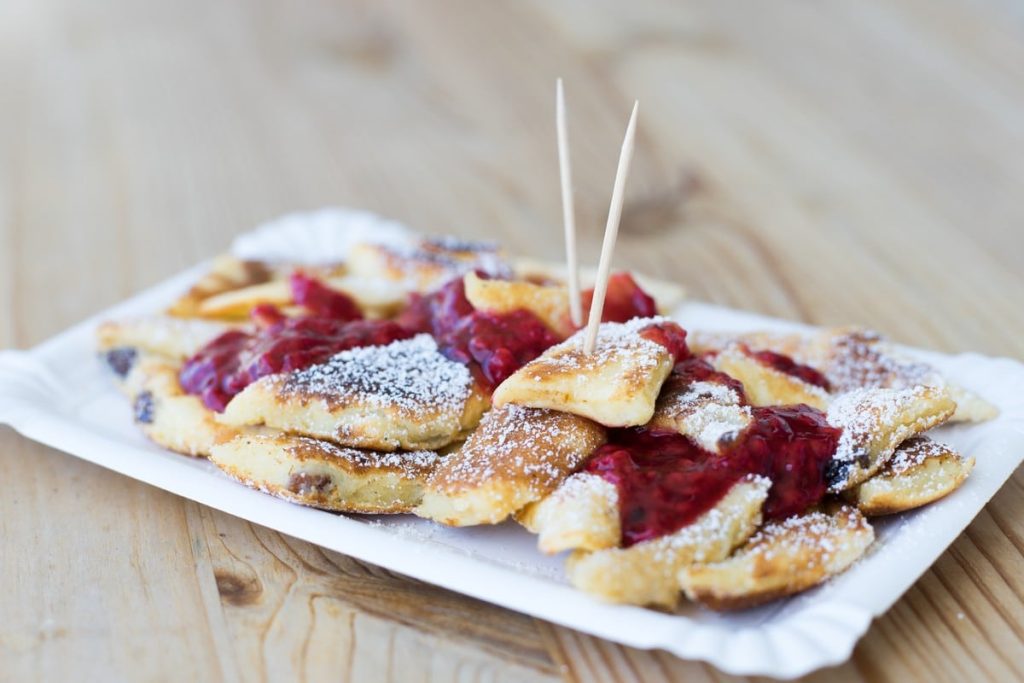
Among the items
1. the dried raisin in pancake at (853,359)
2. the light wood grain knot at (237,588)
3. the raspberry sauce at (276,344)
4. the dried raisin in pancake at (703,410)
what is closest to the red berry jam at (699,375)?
the dried raisin in pancake at (703,410)

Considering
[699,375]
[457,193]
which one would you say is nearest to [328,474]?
[699,375]

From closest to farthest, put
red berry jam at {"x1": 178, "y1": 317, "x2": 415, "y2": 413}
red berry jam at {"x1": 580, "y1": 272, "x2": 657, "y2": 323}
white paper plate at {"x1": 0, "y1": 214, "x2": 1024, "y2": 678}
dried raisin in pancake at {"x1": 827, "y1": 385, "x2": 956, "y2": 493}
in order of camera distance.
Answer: white paper plate at {"x1": 0, "y1": 214, "x2": 1024, "y2": 678}, dried raisin in pancake at {"x1": 827, "y1": 385, "x2": 956, "y2": 493}, red berry jam at {"x1": 178, "y1": 317, "x2": 415, "y2": 413}, red berry jam at {"x1": 580, "y1": 272, "x2": 657, "y2": 323}

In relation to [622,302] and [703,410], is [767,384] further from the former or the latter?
[622,302]

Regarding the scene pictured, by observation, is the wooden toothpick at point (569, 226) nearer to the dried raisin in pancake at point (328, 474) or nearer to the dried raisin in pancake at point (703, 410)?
the dried raisin in pancake at point (703, 410)

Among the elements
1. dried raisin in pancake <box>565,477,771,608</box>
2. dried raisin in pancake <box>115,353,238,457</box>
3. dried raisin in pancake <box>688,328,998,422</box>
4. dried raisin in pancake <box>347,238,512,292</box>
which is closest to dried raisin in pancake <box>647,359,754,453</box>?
dried raisin in pancake <box>565,477,771,608</box>

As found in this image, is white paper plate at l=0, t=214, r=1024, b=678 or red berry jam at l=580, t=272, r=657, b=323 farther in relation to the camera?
red berry jam at l=580, t=272, r=657, b=323

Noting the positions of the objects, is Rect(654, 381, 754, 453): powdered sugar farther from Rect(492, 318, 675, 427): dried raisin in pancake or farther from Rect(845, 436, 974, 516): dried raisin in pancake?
Rect(845, 436, 974, 516): dried raisin in pancake
